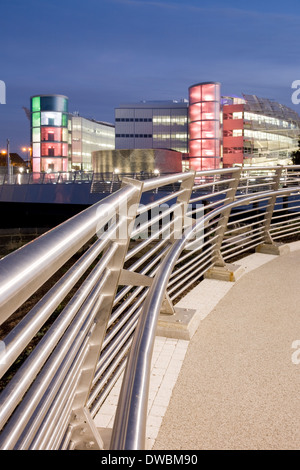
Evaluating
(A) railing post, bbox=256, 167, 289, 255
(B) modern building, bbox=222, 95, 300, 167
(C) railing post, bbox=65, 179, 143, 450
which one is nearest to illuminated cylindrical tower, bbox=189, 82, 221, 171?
(B) modern building, bbox=222, 95, 300, 167

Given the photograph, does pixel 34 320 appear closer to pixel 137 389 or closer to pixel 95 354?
pixel 137 389

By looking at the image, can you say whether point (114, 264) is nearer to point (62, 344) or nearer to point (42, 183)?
point (62, 344)

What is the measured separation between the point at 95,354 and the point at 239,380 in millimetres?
1392

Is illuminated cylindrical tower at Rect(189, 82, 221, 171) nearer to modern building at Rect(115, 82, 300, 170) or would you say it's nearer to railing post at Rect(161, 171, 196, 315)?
modern building at Rect(115, 82, 300, 170)

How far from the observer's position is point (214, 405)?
2906mm

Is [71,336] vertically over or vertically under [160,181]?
under

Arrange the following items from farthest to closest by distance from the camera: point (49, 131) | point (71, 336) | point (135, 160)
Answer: point (49, 131)
point (135, 160)
point (71, 336)

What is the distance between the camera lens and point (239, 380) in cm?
324

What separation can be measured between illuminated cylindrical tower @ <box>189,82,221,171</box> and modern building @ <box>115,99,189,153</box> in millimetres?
13343

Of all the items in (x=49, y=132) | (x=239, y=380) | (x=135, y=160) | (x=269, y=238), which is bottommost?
(x=239, y=380)

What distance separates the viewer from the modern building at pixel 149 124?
8681 cm

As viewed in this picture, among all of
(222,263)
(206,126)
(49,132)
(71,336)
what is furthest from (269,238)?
(49,132)

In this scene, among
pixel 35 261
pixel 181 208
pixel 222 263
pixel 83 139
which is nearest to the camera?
pixel 35 261

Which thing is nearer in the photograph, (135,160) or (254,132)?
(135,160)
